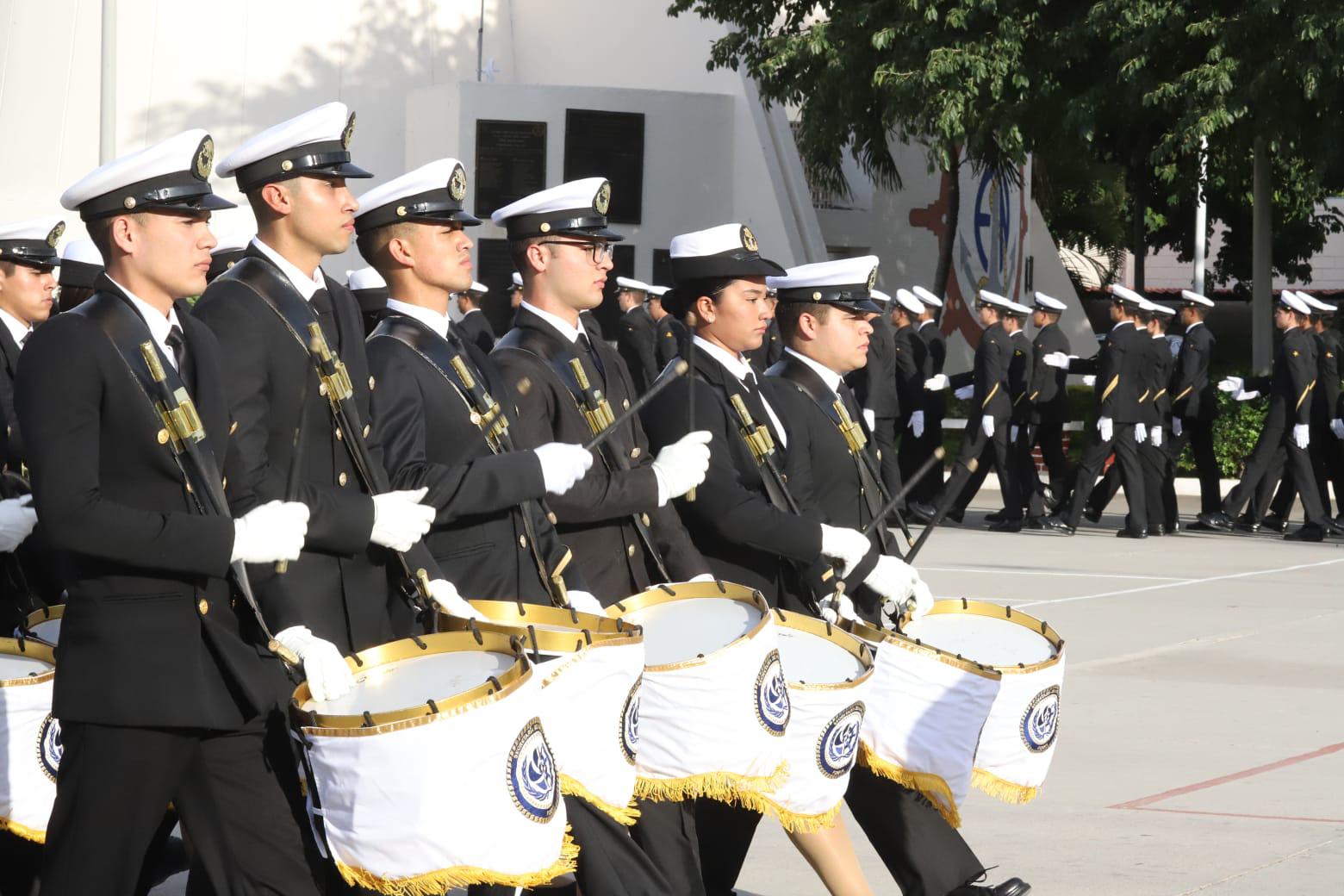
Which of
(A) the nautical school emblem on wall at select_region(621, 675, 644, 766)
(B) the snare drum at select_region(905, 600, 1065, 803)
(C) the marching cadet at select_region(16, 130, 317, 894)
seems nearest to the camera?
(C) the marching cadet at select_region(16, 130, 317, 894)

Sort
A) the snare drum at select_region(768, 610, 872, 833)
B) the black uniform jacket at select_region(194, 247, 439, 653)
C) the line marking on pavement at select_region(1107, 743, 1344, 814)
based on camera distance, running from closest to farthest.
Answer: the black uniform jacket at select_region(194, 247, 439, 653) → the snare drum at select_region(768, 610, 872, 833) → the line marking on pavement at select_region(1107, 743, 1344, 814)

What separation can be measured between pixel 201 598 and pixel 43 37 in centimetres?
2677

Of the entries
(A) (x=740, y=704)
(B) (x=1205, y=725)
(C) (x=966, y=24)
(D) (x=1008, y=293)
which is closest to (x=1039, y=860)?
(A) (x=740, y=704)

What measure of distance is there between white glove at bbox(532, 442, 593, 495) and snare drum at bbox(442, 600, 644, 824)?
41 centimetres

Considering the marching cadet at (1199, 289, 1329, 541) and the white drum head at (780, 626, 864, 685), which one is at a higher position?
the white drum head at (780, 626, 864, 685)

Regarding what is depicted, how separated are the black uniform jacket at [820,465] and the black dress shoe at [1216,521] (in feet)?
43.5

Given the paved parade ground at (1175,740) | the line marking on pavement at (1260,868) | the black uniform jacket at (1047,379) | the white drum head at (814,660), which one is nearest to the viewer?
the white drum head at (814,660)

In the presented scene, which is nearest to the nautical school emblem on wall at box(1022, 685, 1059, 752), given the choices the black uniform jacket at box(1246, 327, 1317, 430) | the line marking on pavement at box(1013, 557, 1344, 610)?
the line marking on pavement at box(1013, 557, 1344, 610)

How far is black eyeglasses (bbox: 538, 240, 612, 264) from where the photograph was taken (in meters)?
5.36

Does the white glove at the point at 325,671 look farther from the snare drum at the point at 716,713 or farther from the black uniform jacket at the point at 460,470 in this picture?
the snare drum at the point at 716,713

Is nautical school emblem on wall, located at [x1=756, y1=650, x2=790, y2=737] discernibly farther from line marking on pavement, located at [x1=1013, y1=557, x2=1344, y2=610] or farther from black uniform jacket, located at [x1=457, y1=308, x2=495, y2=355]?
black uniform jacket, located at [x1=457, y1=308, x2=495, y2=355]

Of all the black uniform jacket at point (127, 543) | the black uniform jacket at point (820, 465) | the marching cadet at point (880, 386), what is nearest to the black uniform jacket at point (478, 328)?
the marching cadet at point (880, 386)

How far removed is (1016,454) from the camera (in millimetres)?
18656

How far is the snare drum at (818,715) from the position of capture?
15.9 feet
